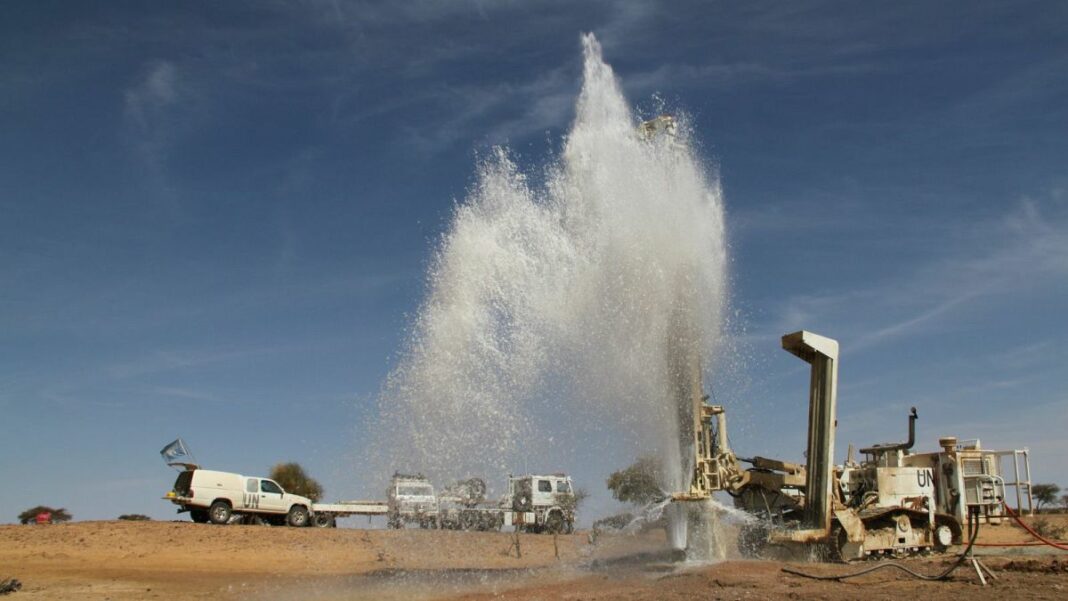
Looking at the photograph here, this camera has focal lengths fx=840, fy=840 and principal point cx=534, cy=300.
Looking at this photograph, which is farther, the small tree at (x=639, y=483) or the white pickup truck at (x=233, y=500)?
the white pickup truck at (x=233, y=500)

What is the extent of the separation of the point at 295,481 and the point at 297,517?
1713cm

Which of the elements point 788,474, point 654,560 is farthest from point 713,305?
point 654,560

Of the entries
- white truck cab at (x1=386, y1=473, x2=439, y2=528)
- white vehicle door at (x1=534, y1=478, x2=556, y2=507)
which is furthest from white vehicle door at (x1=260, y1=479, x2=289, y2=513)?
white vehicle door at (x1=534, y1=478, x2=556, y2=507)

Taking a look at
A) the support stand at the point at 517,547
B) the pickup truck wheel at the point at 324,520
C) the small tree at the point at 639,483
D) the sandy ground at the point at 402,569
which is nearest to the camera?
the sandy ground at the point at 402,569

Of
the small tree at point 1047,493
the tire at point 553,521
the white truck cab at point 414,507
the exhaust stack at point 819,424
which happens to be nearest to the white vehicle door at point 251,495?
the white truck cab at point 414,507

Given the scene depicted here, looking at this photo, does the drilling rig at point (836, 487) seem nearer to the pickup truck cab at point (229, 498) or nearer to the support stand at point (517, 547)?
the support stand at point (517, 547)

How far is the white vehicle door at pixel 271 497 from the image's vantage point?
30203 mm

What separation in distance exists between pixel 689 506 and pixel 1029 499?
8.91 metres

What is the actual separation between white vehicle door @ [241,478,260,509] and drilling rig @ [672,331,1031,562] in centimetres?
1795

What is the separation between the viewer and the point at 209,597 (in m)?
16.2

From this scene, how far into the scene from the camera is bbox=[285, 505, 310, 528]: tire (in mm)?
31009

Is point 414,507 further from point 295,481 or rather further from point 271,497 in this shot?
point 295,481

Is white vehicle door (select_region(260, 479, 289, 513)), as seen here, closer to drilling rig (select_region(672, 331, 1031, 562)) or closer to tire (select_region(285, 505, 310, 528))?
tire (select_region(285, 505, 310, 528))

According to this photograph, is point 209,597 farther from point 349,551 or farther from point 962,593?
point 962,593
